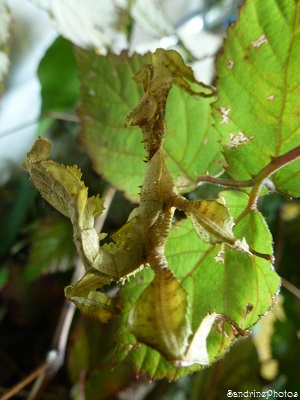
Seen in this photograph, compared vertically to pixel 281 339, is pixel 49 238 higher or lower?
higher

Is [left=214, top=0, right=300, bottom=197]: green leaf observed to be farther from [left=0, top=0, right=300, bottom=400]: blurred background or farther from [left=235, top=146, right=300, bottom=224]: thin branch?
[left=0, top=0, right=300, bottom=400]: blurred background

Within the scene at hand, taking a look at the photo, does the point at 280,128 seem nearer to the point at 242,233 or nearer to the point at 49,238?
the point at 242,233

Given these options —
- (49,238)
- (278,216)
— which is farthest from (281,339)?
(49,238)

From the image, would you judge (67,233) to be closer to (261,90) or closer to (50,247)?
(50,247)

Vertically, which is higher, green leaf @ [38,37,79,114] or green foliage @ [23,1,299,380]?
green leaf @ [38,37,79,114]

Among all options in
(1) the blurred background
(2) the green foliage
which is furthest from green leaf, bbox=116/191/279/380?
(1) the blurred background

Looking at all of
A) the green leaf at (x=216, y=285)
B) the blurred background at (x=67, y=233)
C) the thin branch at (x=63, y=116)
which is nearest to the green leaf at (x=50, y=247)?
the blurred background at (x=67, y=233)
